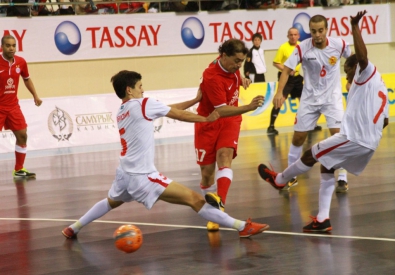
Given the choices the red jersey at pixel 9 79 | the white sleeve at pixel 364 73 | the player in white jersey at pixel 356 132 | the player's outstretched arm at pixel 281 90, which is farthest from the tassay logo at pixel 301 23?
the white sleeve at pixel 364 73

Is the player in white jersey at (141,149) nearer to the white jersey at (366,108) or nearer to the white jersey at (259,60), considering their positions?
the white jersey at (366,108)

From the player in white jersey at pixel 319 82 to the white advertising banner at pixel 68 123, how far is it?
29.6ft

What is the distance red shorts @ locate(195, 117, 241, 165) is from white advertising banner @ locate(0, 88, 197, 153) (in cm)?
1050

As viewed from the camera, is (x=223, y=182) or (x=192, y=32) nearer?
(x=223, y=182)

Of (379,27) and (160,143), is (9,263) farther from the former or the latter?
(379,27)

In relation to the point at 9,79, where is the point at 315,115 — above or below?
below

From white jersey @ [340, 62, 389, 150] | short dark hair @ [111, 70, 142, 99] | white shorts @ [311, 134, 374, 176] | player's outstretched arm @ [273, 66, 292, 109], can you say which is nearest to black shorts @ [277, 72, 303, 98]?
player's outstretched arm @ [273, 66, 292, 109]

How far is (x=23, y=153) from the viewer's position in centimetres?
1475

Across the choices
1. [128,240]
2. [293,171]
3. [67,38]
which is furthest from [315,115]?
[67,38]

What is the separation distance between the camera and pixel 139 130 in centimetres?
787

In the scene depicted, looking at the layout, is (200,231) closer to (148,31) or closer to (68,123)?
(68,123)

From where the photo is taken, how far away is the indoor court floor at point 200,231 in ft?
23.7

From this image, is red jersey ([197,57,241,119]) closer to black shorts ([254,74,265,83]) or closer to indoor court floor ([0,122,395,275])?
indoor court floor ([0,122,395,275])

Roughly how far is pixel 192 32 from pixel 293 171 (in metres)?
15.2
